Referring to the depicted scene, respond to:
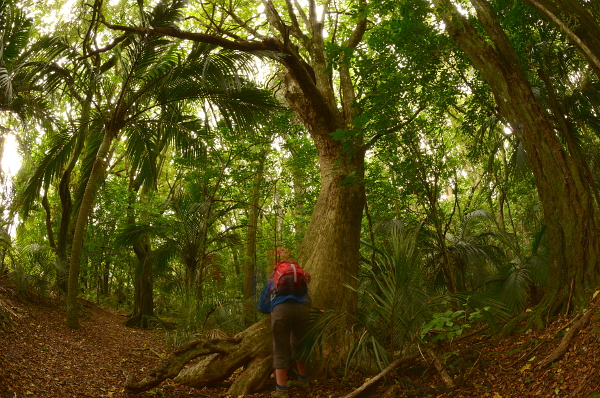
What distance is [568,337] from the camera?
3.12 meters

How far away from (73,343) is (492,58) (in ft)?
20.0

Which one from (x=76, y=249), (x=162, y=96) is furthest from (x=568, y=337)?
(x=76, y=249)

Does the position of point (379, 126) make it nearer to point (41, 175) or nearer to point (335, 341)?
point (335, 341)

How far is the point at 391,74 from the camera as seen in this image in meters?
5.54

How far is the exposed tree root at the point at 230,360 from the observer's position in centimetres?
446

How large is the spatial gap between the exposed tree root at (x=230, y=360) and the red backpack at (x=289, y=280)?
2.23ft

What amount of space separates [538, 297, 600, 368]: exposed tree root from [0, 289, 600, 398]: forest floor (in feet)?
0.13

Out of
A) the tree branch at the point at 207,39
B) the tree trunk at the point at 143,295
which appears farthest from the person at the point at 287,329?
the tree trunk at the point at 143,295

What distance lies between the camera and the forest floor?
2926 millimetres

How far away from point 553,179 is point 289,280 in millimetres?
2597

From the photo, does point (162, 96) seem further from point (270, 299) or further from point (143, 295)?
point (143, 295)

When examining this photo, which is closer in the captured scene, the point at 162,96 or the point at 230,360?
the point at 230,360

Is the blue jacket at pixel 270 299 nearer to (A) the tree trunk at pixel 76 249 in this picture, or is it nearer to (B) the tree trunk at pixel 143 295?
(A) the tree trunk at pixel 76 249

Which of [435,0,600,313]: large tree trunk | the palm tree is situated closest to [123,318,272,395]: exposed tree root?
[435,0,600,313]: large tree trunk
